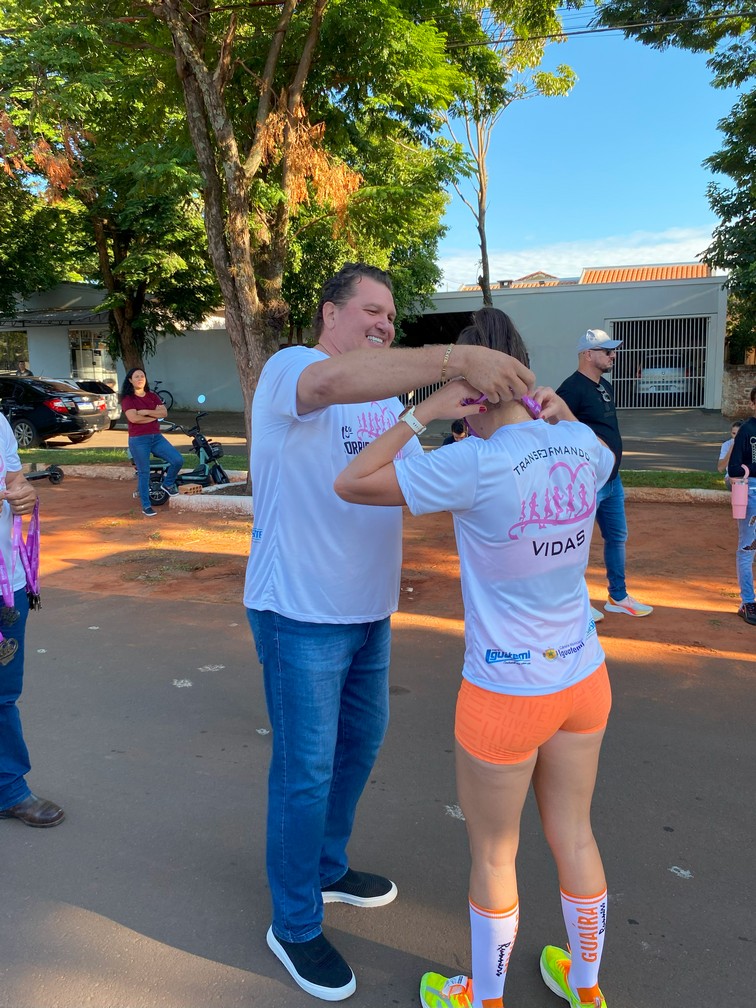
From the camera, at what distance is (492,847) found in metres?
1.98

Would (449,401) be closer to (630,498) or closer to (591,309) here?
(630,498)

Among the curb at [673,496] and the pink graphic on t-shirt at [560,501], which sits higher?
the pink graphic on t-shirt at [560,501]

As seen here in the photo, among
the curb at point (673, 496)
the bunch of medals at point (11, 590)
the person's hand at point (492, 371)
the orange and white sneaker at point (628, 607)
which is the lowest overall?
the orange and white sneaker at point (628, 607)

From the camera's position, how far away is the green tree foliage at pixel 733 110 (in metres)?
12.9

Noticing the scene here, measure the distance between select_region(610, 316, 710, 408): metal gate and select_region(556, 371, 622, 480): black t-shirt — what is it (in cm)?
1938

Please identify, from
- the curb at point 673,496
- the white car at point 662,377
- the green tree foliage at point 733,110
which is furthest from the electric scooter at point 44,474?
the white car at point 662,377

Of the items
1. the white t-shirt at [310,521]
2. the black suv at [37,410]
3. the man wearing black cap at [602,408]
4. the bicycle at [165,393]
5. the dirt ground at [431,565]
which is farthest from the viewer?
the bicycle at [165,393]

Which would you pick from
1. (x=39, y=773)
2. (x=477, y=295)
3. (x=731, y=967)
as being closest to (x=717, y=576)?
(x=731, y=967)

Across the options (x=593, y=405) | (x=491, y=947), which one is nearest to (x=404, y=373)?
(x=491, y=947)

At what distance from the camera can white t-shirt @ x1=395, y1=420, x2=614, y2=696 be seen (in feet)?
6.11

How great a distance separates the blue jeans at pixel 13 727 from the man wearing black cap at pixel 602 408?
348 centimetres

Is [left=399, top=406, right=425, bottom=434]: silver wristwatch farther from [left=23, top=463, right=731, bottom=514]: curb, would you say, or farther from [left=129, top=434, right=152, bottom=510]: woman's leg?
[left=129, top=434, right=152, bottom=510]: woman's leg

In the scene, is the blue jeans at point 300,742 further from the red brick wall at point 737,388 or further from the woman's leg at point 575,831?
the red brick wall at point 737,388

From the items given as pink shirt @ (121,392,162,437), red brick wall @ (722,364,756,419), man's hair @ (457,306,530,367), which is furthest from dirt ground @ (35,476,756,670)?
red brick wall @ (722,364,756,419)
